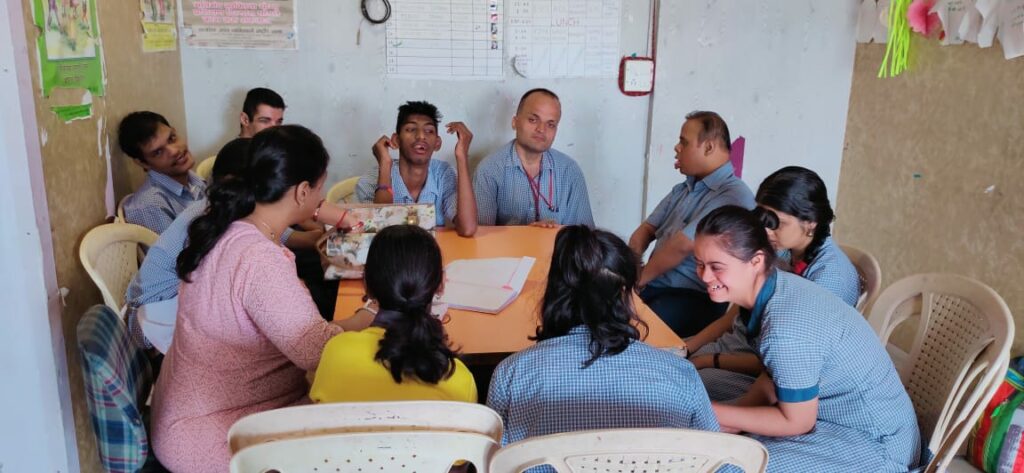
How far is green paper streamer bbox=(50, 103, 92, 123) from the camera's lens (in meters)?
1.84

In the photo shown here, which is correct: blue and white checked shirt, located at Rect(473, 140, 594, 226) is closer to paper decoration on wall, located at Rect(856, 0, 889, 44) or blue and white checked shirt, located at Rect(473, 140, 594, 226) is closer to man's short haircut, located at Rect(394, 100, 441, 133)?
man's short haircut, located at Rect(394, 100, 441, 133)

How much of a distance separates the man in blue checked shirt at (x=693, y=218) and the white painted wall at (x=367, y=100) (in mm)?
1037

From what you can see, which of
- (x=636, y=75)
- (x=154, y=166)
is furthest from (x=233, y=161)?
(x=636, y=75)

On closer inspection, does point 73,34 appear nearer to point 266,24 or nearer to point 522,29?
point 266,24

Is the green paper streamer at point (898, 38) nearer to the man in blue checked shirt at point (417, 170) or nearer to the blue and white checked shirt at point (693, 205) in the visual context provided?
the blue and white checked shirt at point (693, 205)

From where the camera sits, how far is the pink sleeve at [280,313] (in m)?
1.49

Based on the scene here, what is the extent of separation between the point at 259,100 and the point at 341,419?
2.38 m

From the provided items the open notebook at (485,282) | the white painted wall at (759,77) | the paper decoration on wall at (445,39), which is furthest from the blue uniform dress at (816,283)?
the paper decoration on wall at (445,39)

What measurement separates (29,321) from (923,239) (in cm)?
317

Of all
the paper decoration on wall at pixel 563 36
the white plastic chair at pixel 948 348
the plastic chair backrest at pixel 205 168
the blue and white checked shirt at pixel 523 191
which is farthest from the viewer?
the paper decoration on wall at pixel 563 36

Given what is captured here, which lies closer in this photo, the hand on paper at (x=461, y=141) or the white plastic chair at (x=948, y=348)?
the white plastic chair at (x=948, y=348)

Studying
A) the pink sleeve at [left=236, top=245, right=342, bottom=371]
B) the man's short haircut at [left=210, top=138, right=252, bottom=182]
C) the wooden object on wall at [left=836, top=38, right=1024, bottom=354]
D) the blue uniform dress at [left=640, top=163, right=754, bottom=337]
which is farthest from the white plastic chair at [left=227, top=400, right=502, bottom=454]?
the wooden object on wall at [left=836, top=38, right=1024, bottom=354]

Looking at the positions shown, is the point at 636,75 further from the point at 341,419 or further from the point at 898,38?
the point at 341,419

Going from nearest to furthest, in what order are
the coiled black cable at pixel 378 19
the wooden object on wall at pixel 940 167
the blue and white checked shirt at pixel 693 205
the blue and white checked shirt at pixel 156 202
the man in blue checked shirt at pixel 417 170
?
the blue and white checked shirt at pixel 156 202, the blue and white checked shirt at pixel 693 205, the wooden object on wall at pixel 940 167, the man in blue checked shirt at pixel 417 170, the coiled black cable at pixel 378 19
